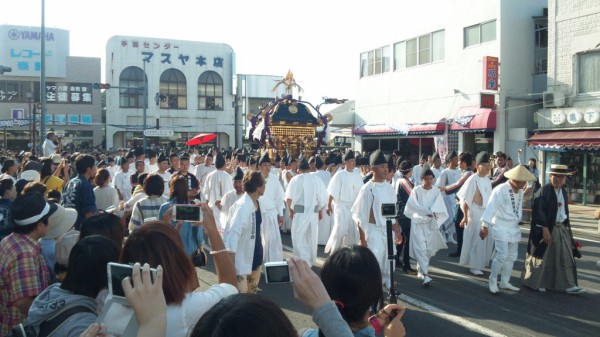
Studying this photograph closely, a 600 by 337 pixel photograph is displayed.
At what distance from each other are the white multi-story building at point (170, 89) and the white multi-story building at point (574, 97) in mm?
28205

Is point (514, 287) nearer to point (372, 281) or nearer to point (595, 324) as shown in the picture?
point (595, 324)

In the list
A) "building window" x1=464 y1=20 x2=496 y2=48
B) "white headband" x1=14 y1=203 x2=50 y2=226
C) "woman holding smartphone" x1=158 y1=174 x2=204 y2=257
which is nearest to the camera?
"white headband" x1=14 y1=203 x2=50 y2=226

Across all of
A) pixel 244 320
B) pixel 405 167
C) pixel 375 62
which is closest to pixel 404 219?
pixel 405 167

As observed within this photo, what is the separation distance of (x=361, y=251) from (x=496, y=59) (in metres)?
20.2

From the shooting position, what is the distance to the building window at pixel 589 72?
1778 centimetres

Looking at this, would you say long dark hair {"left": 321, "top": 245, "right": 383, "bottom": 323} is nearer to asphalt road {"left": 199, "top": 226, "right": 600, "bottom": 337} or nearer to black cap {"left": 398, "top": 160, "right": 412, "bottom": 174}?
asphalt road {"left": 199, "top": 226, "right": 600, "bottom": 337}

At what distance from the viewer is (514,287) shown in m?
7.60

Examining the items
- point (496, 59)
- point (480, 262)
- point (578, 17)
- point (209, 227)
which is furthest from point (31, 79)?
point (209, 227)

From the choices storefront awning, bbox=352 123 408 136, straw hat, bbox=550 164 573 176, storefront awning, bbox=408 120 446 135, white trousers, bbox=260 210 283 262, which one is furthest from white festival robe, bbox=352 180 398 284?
storefront awning, bbox=352 123 408 136

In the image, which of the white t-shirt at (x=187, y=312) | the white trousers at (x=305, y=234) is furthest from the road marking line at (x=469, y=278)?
the white t-shirt at (x=187, y=312)

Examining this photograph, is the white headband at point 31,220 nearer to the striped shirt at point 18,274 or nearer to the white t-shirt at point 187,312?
the striped shirt at point 18,274

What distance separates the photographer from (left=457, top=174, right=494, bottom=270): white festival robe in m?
8.67

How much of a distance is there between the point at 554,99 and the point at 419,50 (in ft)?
26.8

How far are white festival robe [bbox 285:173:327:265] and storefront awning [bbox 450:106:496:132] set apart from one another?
13.7 metres
